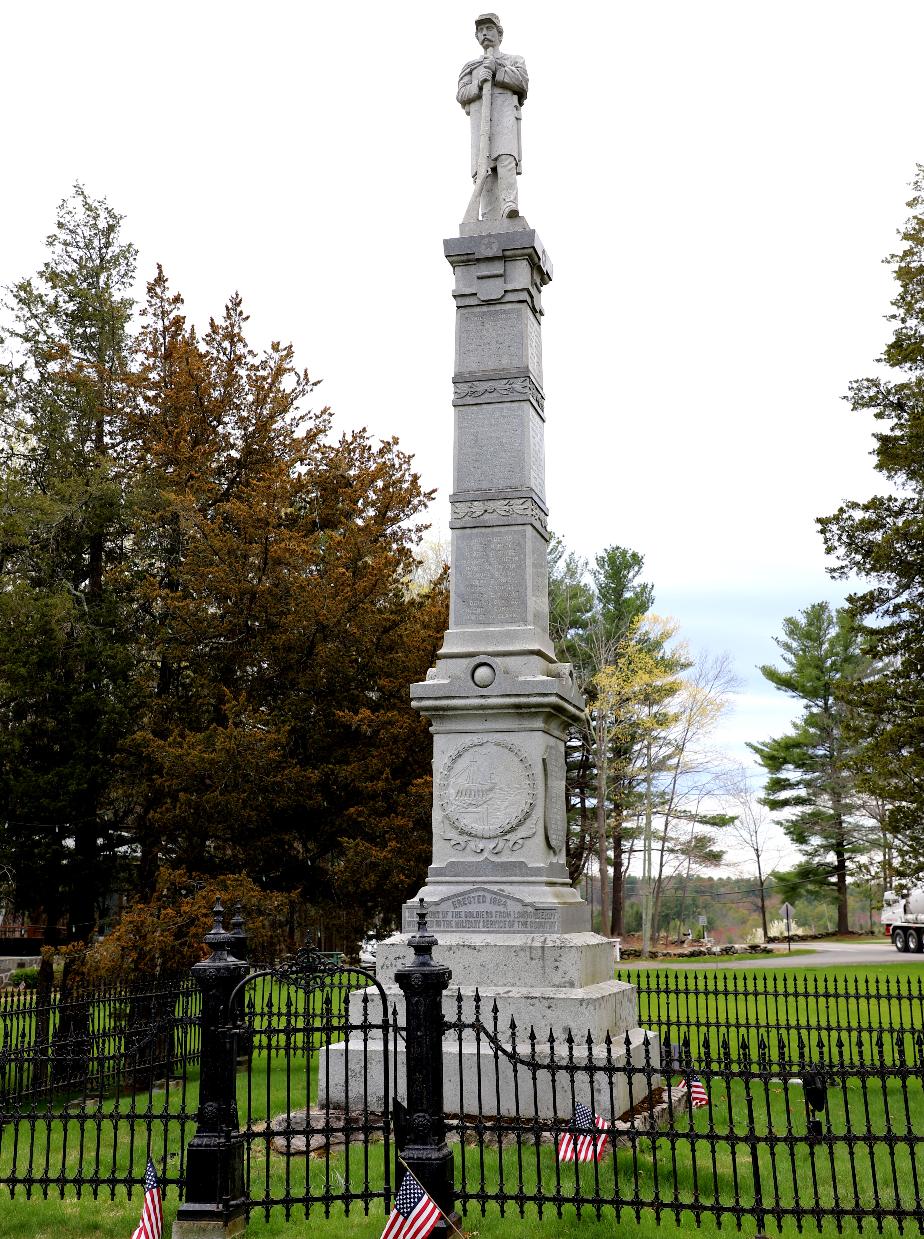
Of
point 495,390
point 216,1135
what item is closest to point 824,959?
point 495,390

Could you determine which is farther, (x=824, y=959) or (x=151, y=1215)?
(x=824, y=959)

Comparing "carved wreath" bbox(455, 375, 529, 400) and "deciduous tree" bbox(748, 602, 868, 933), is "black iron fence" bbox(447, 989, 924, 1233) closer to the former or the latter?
"carved wreath" bbox(455, 375, 529, 400)

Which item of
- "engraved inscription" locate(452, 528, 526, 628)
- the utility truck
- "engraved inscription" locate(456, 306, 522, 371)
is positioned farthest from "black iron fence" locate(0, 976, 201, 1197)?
the utility truck

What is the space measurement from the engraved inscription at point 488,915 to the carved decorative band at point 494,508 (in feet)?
11.6

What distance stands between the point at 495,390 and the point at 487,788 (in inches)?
153

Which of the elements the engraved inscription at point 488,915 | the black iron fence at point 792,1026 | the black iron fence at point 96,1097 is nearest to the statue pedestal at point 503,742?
the engraved inscription at point 488,915

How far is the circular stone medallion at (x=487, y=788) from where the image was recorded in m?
10.0

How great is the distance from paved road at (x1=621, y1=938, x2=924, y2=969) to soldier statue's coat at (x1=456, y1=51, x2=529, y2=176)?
20520mm

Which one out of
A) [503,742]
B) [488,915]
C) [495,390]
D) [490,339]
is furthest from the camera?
[490,339]

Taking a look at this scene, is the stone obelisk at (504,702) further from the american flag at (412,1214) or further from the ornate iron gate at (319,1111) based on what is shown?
the american flag at (412,1214)

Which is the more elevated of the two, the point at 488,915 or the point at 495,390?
the point at 495,390

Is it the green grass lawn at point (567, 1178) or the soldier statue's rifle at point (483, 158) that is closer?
the green grass lawn at point (567, 1178)

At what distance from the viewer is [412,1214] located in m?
5.55

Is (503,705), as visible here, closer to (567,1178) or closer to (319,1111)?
(319,1111)
